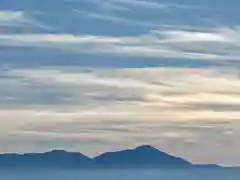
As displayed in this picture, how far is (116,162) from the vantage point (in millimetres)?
98562

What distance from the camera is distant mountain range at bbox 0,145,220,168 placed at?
285 feet

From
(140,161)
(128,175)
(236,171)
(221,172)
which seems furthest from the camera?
(140,161)

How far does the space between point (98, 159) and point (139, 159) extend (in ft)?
32.4

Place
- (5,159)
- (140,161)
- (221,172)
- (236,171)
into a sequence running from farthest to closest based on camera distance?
(140,161)
(5,159)
(221,172)
(236,171)

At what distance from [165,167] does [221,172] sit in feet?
26.7

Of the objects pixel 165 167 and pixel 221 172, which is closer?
pixel 221 172

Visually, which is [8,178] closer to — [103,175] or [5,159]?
[5,159]

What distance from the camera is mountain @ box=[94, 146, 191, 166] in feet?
281

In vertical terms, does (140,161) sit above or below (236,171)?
above

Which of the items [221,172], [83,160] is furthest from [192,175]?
[83,160]

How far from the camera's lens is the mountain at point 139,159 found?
8550cm

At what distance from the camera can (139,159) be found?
358 feet

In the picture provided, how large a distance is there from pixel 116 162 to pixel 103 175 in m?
1.66

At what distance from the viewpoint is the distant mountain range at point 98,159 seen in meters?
87.0
